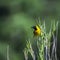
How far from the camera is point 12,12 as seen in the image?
859cm

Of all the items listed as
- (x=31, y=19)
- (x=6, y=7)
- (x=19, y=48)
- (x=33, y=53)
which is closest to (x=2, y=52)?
(x=19, y=48)

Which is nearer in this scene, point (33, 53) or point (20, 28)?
point (33, 53)

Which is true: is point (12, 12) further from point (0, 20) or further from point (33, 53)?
point (33, 53)

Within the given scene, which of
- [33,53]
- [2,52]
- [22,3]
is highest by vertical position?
[33,53]

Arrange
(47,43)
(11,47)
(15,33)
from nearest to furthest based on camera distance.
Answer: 1. (47,43)
2. (11,47)
3. (15,33)

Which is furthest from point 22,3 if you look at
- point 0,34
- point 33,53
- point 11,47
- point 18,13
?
point 33,53

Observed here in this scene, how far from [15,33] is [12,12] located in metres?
0.81

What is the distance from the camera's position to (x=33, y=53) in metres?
3.35

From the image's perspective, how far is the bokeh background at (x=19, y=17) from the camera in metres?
7.69

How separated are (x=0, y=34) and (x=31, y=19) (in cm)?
66

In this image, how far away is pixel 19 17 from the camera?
7965mm

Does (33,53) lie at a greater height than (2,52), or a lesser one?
greater

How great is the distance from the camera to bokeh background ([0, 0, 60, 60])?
7691 millimetres

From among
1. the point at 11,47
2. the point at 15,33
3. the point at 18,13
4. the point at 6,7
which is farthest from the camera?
the point at 6,7
